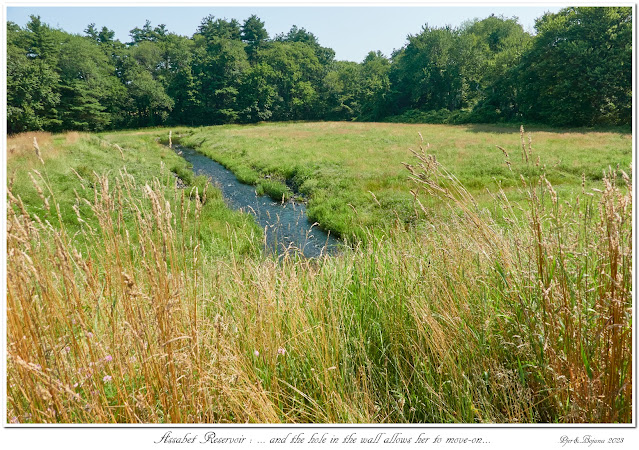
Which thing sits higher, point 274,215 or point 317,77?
point 317,77

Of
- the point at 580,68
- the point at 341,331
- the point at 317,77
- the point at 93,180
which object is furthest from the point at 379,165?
the point at 317,77

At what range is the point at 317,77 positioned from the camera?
38.6 m

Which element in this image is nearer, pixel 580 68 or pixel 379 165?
pixel 379 165

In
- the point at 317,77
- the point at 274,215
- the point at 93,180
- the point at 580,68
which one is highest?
the point at 317,77

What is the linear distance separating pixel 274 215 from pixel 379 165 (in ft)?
21.9

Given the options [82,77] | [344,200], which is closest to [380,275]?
[344,200]

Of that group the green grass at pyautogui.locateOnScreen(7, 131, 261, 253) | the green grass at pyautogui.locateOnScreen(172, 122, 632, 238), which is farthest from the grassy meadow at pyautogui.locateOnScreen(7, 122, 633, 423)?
the green grass at pyautogui.locateOnScreen(172, 122, 632, 238)

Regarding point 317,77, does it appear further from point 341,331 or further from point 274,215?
point 341,331

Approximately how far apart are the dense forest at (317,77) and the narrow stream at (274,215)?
7234 mm

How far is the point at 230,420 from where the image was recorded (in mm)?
1872

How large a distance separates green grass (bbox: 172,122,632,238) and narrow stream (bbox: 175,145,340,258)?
42cm

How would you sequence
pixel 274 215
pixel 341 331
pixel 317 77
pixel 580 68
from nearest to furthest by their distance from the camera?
pixel 341 331
pixel 274 215
pixel 580 68
pixel 317 77
